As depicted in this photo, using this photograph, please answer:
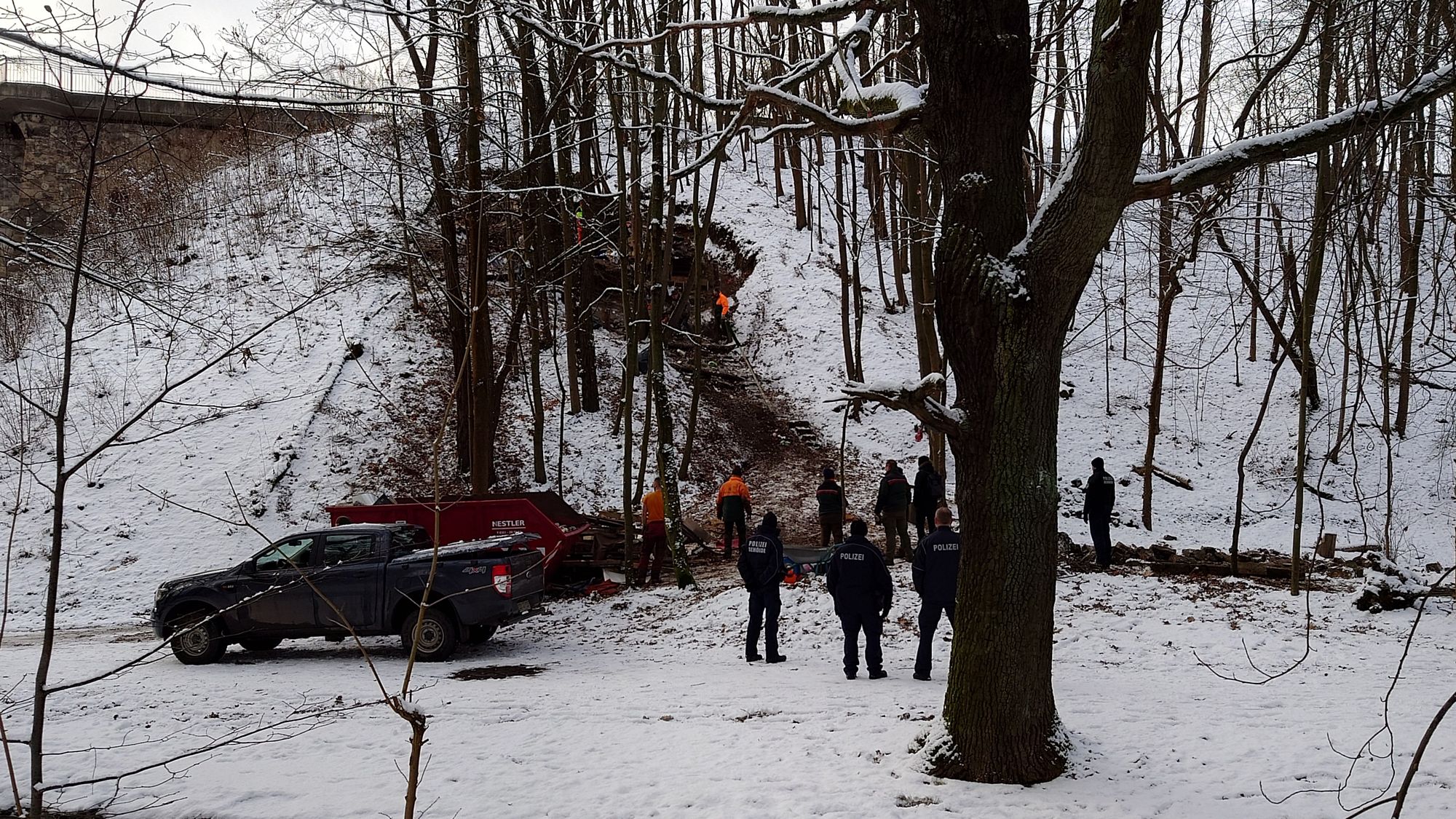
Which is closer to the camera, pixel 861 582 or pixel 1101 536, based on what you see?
pixel 861 582

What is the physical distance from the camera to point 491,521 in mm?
15633

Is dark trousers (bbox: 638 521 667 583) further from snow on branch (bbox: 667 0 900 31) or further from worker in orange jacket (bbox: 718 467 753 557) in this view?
snow on branch (bbox: 667 0 900 31)

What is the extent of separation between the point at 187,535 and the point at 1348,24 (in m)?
19.4

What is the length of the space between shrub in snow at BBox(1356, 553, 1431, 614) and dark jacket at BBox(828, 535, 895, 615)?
6364mm

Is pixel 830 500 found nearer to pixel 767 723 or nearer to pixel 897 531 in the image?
pixel 897 531

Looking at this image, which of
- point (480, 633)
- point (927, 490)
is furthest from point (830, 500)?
point (480, 633)

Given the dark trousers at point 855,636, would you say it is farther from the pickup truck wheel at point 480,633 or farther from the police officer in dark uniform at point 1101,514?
the police officer in dark uniform at point 1101,514

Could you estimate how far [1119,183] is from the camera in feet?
19.6

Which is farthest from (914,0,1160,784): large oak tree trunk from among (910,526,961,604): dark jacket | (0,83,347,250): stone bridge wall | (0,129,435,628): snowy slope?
(0,129,435,628): snowy slope

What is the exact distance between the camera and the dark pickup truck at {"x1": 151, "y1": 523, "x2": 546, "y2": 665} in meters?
11.6

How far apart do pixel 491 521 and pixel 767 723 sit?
838 cm

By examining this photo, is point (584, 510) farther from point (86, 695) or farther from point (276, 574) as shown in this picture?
point (86, 695)

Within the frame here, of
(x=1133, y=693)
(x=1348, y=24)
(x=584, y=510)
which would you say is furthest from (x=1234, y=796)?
(x=584, y=510)

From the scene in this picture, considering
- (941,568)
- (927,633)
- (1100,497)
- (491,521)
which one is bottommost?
(927,633)
